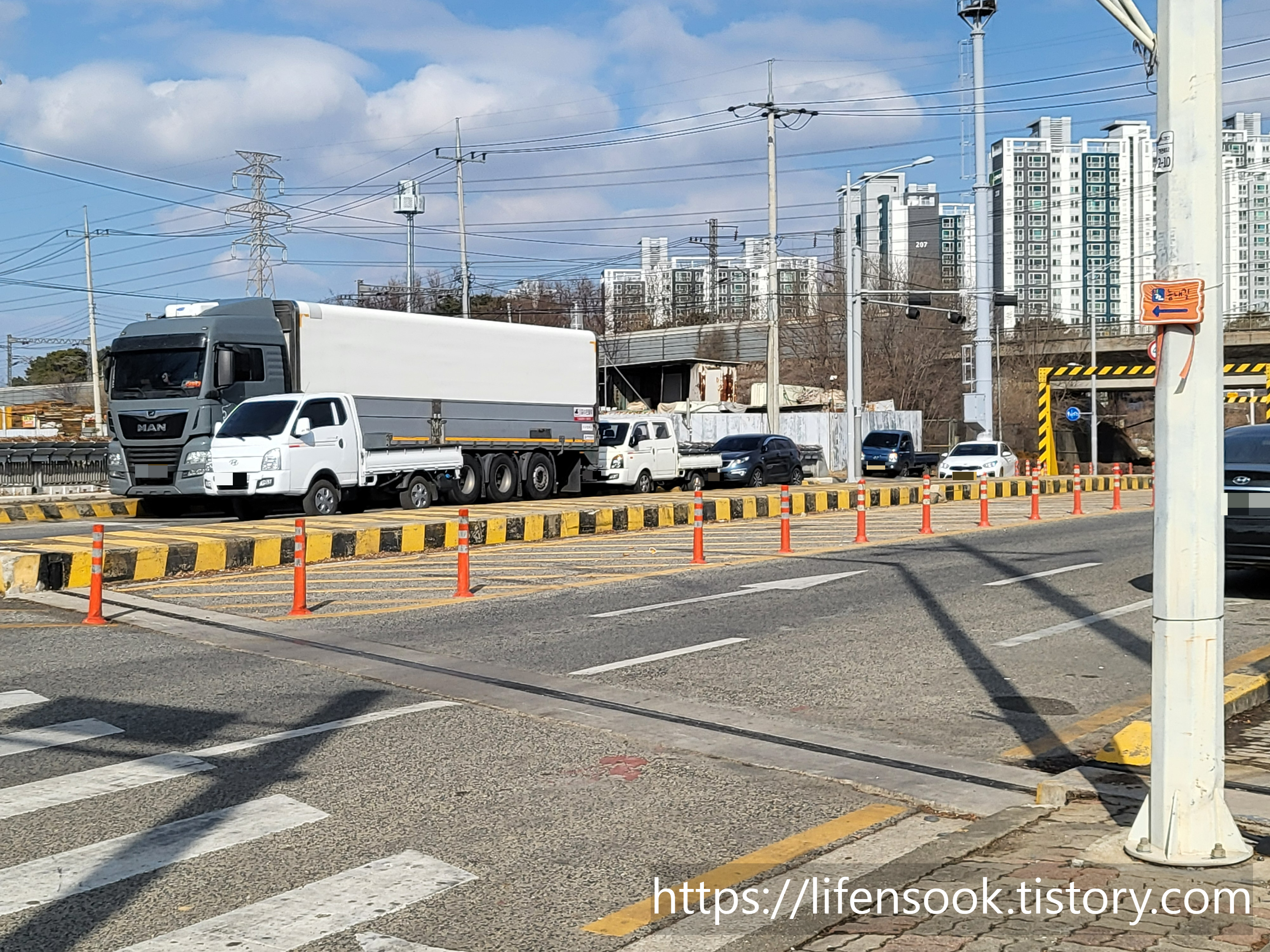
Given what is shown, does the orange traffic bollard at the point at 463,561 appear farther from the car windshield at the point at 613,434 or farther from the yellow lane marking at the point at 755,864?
the car windshield at the point at 613,434

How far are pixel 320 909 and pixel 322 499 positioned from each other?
58.7ft

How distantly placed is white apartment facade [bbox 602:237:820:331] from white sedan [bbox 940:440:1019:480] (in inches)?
1613

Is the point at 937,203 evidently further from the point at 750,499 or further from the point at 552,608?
the point at 552,608

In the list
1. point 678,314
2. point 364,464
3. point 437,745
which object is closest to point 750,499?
point 364,464

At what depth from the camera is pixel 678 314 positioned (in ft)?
339

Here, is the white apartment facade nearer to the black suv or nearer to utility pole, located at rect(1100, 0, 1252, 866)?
the black suv

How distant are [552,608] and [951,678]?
4.46 metres

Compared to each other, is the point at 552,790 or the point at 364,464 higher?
the point at 364,464

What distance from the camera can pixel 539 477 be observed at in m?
28.5

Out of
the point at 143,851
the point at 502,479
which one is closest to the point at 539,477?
the point at 502,479

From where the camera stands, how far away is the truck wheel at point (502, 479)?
87.9 feet

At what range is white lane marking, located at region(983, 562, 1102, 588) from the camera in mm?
14227

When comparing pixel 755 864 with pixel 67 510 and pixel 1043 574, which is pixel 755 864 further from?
pixel 67 510

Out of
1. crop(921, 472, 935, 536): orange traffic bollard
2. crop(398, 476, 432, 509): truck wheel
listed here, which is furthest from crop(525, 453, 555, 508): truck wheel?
crop(921, 472, 935, 536): orange traffic bollard
